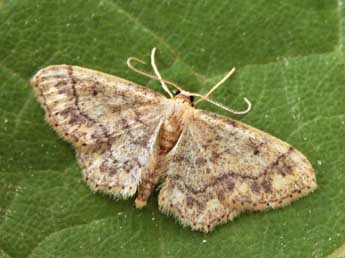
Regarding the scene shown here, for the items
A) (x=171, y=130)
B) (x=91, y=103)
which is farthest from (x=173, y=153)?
(x=91, y=103)

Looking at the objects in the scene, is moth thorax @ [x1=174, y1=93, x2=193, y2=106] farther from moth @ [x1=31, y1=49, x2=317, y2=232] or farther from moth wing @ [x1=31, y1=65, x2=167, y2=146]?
moth wing @ [x1=31, y1=65, x2=167, y2=146]

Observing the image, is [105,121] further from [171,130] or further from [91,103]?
[171,130]

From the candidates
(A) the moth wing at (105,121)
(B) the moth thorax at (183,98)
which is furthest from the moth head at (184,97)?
(A) the moth wing at (105,121)

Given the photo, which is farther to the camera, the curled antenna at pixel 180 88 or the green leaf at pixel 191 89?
the curled antenna at pixel 180 88

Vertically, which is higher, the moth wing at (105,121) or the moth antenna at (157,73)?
the moth antenna at (157,73)

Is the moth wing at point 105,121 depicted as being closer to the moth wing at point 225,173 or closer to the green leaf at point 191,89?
the green leaf at point 191,89

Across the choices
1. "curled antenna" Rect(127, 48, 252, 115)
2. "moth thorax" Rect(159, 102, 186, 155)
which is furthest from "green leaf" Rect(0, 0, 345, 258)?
"moth thorax" Rect(159, 102, 186, 155)
